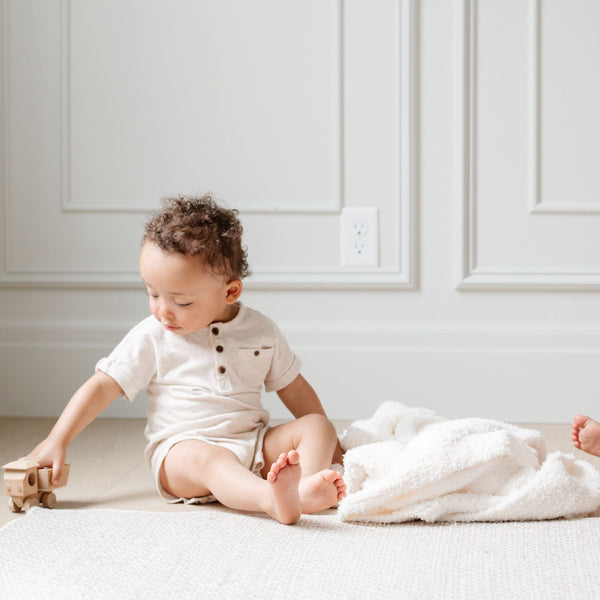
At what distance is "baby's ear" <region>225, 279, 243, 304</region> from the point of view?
115cm

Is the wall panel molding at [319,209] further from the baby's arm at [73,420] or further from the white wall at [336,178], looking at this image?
the baby's arm at [73,420]

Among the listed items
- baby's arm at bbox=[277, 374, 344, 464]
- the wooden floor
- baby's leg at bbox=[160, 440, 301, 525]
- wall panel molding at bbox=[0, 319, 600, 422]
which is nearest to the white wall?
wall panel molding at bbox=[0, 319, 600, 422]

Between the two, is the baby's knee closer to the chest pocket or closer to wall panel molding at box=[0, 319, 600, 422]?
the chest pocket

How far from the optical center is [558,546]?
34.7 inches

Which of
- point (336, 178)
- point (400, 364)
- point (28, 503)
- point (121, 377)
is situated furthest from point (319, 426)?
point (336, 178)

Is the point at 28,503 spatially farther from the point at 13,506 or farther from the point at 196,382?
the point at 196,382

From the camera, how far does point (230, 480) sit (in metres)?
1.01

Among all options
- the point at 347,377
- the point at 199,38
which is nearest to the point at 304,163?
the point at 199,38

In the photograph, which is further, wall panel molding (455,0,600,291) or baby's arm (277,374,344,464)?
wall panel molding (455,0,600,291)

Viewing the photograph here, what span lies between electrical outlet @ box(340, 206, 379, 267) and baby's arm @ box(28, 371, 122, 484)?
0.72 metres

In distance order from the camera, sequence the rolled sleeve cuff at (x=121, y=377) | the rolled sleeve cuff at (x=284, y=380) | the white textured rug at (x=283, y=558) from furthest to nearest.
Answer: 1. the rolled sleeve cuff at (x=284, y=380)
2. the rolled sleeve cuff at (x=121, y=377)
3. the white textured rug at (x=283, y=558)

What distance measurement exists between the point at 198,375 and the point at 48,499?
0.25 meters

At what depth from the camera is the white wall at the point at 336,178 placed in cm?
173

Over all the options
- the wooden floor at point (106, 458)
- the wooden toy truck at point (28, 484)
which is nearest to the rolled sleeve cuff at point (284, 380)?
the wooden floor at point (106, 458)
